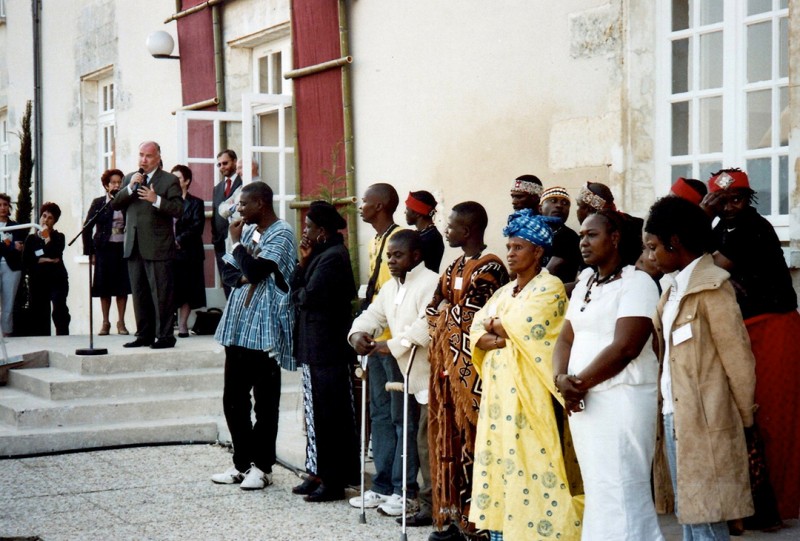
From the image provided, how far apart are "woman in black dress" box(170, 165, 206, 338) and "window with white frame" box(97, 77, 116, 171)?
4.29 m

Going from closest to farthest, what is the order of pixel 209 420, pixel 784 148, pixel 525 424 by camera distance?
pixel 525 424
pixel 784 148
pixel 209 420

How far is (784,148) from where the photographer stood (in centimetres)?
627

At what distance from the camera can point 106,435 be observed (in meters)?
8.52

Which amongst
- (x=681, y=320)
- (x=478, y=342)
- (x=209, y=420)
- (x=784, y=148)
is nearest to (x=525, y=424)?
(x=478, y=342)

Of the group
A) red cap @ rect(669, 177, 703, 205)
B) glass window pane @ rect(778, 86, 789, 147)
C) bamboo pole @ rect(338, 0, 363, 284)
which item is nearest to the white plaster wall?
bamboo pole @ rect(338, 0, 363, 284)

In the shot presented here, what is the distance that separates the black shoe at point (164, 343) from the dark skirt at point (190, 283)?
4.15ft

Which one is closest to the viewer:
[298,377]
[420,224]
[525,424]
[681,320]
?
[681,320]

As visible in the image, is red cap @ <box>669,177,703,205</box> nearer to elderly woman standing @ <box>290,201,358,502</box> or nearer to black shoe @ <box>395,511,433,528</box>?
elderly woman standing @ <box>290,201,358,502</box>

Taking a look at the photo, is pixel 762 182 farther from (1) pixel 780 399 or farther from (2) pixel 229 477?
(2) pixel 229 477

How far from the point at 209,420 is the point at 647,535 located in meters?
5.03

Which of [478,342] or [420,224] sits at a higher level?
[420,224]

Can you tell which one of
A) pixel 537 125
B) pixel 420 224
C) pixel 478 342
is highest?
pixel 537 125

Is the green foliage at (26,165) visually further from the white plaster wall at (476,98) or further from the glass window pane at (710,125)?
the glass window pane at (710,125)

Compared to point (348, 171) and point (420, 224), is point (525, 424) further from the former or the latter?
point (348, 171)
